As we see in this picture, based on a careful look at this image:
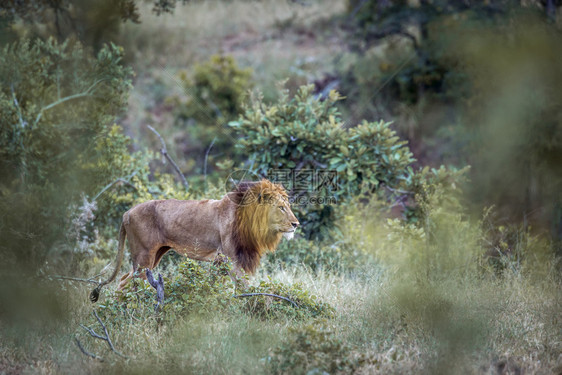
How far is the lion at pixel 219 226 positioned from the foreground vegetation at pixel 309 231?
0.33 meters

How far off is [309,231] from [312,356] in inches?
195

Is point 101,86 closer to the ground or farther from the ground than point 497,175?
farther from the ground

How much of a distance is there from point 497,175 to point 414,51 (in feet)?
32.0

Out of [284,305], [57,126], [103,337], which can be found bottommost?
[284,305]

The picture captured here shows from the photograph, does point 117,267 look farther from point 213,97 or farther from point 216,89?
point 213,97

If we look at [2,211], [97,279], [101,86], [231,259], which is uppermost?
[101,86]

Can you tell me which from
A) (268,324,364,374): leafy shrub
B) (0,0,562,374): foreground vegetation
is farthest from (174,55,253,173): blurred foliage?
(268,324,364,374): leafy shrub

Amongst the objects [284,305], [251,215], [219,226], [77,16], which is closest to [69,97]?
[77,16]

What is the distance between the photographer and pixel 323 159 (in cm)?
953

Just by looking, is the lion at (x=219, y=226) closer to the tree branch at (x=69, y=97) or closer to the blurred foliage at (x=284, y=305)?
the blurred foliage at (x=284, y=305)

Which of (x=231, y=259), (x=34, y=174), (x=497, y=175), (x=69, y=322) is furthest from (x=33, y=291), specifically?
(x=497, y=175)

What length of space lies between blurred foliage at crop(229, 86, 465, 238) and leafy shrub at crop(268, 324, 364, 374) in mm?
4195

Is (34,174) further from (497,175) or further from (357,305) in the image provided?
(497,175)

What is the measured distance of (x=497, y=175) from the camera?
925 centimetres
